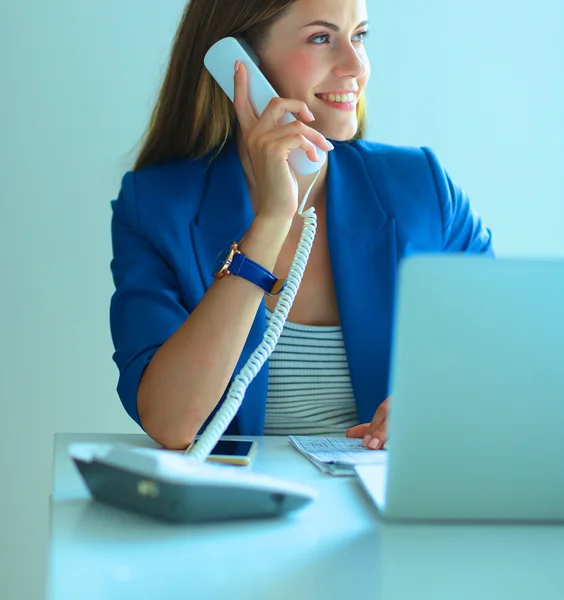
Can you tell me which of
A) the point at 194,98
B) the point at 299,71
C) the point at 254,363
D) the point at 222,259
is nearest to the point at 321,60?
the point at 299,71

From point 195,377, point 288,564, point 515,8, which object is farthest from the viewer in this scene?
point 515,8

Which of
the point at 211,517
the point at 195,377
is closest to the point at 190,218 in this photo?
the point at 195,377

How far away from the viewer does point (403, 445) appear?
78 cm

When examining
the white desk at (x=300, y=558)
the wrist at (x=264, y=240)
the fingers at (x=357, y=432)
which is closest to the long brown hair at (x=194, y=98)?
the wrist at (x=264, y=240)

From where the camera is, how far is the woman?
153 centimetres

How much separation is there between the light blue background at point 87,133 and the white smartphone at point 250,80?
0.65 meters

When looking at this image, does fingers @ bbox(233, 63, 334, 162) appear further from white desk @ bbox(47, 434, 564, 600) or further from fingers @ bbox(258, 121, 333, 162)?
white desk @ bbox(47, 434, 564, 600)

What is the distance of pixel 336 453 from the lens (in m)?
1.19

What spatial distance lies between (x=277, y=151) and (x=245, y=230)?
0.23 metres

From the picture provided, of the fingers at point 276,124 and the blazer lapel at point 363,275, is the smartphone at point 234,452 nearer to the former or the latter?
the blazer lapel at point 363,275

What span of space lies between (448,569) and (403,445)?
4.4 inches

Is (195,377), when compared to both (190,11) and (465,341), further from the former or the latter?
(190,11)

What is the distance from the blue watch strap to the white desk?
0.55 metres

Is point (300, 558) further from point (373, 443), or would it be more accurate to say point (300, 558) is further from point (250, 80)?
point (250, 80)
